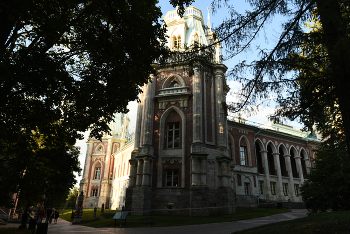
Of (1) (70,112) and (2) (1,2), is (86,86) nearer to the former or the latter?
(1) (70,112)

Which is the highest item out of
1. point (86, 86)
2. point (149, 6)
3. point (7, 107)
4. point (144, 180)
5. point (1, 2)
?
point (149, 6)

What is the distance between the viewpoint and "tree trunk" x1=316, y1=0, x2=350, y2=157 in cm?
535

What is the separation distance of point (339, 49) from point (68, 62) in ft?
30.7

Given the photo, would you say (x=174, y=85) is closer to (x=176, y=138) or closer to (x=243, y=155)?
(x=176, y=138)

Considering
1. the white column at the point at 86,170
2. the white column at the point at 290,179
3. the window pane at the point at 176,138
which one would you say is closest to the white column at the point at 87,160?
the white column at the point at 86,170

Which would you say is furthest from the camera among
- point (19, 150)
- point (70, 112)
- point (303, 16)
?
point (19, 150)

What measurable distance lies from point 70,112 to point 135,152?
447 inches

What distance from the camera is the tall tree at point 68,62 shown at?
646 cm

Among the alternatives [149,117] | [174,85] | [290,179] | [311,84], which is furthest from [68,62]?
[290,179]

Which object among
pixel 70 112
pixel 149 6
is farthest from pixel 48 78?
pixel 149 6

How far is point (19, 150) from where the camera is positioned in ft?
38.1

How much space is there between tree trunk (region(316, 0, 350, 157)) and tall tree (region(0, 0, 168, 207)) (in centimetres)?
475

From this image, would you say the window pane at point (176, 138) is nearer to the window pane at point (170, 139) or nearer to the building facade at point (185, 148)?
the building facade at point (185, 148)

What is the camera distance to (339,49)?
5.34 meters
